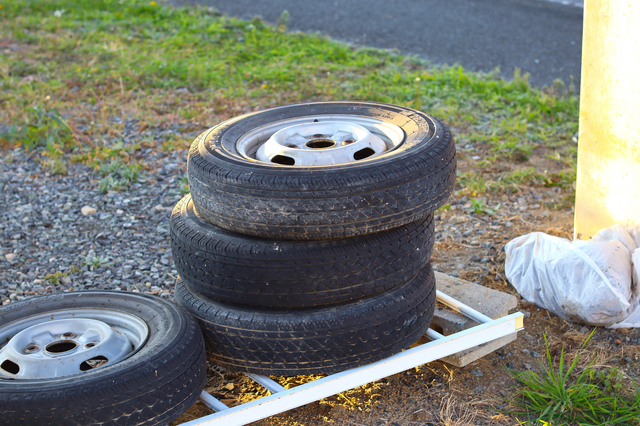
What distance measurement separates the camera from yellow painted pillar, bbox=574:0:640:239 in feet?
12.2

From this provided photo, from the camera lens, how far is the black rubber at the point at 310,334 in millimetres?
2764

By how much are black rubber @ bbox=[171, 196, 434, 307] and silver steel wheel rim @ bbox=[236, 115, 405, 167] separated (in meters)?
0.50

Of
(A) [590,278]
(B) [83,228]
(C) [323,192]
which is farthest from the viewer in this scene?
(B) [83,228]

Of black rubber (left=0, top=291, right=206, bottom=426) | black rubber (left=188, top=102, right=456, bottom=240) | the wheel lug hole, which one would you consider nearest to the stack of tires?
black rubber (left=188, top=102, right=456, bottom=240)

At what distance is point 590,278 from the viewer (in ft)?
11.7

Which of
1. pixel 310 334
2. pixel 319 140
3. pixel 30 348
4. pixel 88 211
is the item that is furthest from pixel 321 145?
pixel 88 211

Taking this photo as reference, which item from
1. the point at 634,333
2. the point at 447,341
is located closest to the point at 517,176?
the point at 634,333

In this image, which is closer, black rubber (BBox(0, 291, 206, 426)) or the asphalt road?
black rubber (BBox(0, 291, 206, 426))

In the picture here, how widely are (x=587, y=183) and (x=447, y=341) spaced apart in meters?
1.88

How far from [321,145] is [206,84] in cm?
483

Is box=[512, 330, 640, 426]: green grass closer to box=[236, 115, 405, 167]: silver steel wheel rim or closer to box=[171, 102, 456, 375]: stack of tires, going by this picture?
box=[171, 102, 456, 375]: stack of tires

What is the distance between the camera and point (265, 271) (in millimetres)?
2744

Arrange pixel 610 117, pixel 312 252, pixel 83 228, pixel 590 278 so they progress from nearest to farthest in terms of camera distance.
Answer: pixel 312 252 → pixel 590 278 → pixel 610 117 → pixel 83 228

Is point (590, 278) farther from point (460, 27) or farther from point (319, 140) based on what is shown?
point (460, 27)
